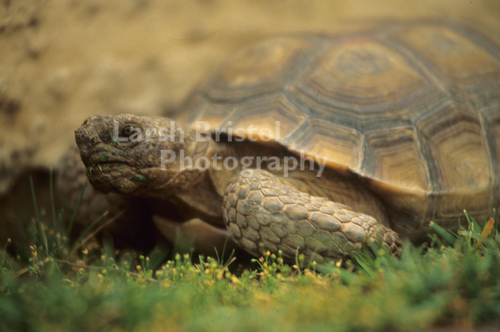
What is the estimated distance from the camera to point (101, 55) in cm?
368

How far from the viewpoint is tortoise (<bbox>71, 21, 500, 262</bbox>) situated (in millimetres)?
2195

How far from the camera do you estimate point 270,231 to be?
213cm

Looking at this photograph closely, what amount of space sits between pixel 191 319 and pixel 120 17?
3.28 m

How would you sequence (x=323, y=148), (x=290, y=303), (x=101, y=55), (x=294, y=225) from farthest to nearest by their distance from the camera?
1. (x=101, y=55)
2. (x=323, y=148)
3. (x=294, y=225)
4. (x=290, y=303)

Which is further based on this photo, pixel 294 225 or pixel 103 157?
pixel 103 157

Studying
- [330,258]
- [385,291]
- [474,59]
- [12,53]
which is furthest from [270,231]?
[12,53]

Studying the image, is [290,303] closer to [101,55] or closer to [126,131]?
[126,131]

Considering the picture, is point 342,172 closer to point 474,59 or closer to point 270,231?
point 270,231

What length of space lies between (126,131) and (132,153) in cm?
13

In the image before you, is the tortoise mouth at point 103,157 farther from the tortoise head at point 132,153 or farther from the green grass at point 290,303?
the green grass at point 290,303

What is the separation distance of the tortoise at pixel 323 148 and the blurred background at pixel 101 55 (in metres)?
0.73

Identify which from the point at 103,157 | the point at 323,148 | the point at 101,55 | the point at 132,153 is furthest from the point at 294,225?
the point at 101,55

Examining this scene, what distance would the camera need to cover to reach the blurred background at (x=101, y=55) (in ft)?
11.1

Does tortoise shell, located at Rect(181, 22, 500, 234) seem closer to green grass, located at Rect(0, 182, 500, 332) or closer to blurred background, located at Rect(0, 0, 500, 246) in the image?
blurred background, located at Rect(0, 0, 500, 246)
